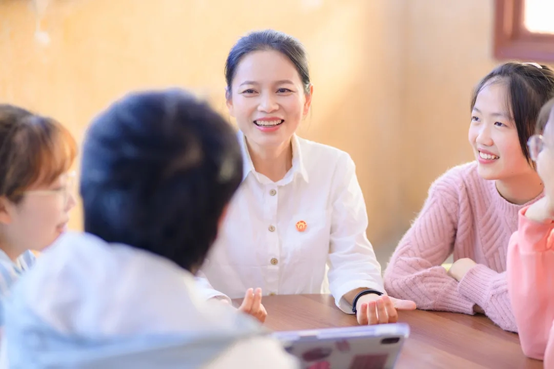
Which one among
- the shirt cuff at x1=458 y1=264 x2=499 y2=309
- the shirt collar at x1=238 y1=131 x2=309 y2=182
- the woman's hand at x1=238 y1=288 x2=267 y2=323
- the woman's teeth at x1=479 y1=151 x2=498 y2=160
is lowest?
the shirt cuff at x1=458 y1=264 x2=499 y2=309

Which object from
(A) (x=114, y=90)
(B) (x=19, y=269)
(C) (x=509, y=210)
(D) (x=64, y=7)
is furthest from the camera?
(A) (x=114, y=90)

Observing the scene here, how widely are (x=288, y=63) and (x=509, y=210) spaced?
26.8 inches

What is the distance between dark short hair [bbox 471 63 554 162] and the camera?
154cm

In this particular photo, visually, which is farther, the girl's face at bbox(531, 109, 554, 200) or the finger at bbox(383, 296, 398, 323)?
the finger at bbox(383, 296, 398, 323)

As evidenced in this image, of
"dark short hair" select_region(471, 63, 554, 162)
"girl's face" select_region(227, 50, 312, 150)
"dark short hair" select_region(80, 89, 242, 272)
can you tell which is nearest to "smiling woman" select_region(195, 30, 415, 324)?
"girl's face" select_region(227, 50, 312, 150)

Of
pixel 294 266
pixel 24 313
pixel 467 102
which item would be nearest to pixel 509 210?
pixel 294 266

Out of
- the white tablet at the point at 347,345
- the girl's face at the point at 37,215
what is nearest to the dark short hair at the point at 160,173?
the white tablet at the point at 347,345

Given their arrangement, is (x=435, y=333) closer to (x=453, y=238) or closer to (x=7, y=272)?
(x=453, y=238)

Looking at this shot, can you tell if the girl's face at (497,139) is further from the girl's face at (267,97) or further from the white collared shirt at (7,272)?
the white collared shirt at (7,272)

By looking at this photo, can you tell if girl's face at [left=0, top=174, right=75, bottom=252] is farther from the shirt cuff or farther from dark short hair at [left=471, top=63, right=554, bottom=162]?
dark short hair at [left=471, top=63, right=554, bottom=162]

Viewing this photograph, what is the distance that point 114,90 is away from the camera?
2.20 metres

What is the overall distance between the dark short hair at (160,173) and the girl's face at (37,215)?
0.39 meters

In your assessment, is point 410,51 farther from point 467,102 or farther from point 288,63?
point 288,63

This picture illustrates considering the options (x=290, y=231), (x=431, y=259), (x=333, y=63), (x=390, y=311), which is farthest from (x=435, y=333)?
(x=333, y=63)
